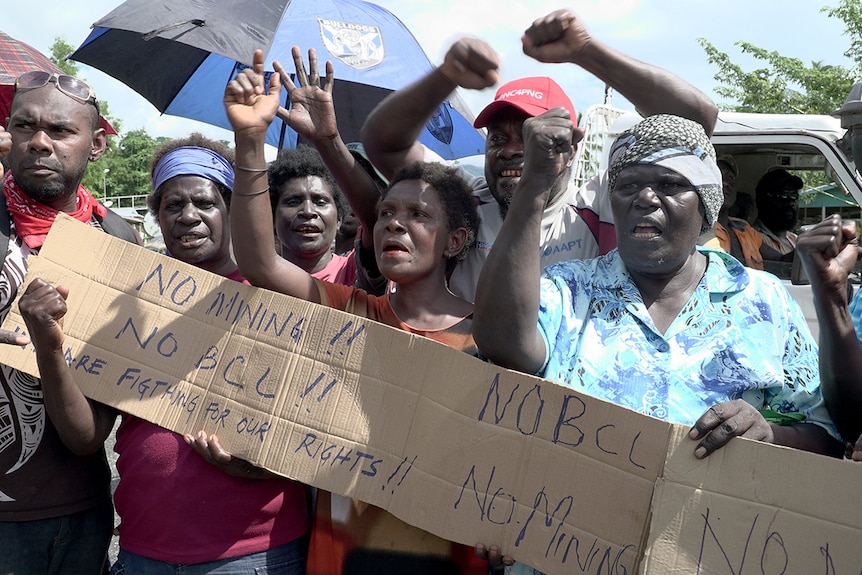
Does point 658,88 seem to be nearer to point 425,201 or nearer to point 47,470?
point 425,201

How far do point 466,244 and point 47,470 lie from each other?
1.42 m

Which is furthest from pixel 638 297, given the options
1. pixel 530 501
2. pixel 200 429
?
pixel 200 429

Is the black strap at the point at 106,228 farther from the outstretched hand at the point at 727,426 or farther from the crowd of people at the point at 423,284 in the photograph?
the outstretched hand at the point at 727,426

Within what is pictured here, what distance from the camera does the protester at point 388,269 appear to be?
2109 millimetres

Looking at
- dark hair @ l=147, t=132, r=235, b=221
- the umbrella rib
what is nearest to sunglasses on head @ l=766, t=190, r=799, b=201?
the umbrella rib

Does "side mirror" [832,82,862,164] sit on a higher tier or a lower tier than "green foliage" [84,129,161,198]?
higher

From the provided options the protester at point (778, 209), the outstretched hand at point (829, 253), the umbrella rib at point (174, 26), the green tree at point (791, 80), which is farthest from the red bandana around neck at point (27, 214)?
Answer: the green tree at point (791, 80)

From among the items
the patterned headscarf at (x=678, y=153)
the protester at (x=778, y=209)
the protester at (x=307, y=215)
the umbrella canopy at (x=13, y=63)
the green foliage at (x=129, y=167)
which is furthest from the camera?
the green foliage at (x=129, y=167)

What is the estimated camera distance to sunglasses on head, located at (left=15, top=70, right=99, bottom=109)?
251 centimetres

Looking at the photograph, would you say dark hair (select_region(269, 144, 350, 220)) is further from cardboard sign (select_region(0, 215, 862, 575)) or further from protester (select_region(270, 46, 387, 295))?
cardboard sign (select_region(0, 215, 862, 575))

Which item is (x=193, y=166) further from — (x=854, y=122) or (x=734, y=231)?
(x=734, y=231)

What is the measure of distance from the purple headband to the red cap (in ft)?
3.00

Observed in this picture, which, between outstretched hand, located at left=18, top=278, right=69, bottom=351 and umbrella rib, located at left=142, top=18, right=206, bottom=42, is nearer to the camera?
outstretched hand, located at left=18, top=278, right=69, bottom=351

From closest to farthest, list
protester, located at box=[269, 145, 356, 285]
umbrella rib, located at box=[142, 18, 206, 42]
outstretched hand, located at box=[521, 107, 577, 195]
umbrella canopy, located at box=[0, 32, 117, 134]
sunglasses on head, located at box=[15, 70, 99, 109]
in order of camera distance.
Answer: outstretched hand, located at box=[521, 107, 577, 195] < sunglasses on head, located at box=[15, 70, 99, 109] < protester, located at box=[269, 145, 356, 285] < umbrella rib, located at box=[142, 18, 206, 42] < umbrella canopy, located at box=[0, 32, 117, 134]
